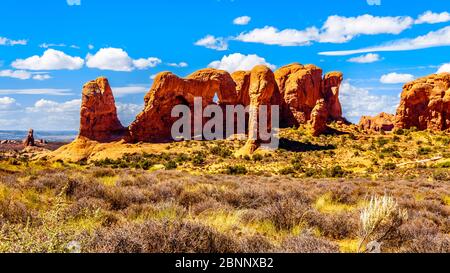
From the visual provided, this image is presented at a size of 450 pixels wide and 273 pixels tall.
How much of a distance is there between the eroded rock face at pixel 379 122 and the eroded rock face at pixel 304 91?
16933 millimetres

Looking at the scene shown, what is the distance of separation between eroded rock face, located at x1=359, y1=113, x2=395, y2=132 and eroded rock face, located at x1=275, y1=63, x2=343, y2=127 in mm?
16933

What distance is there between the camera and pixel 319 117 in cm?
4659

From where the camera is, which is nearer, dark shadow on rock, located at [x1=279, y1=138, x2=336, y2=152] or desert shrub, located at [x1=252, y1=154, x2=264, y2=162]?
desert shrub, located at [x1=252, y1=154, x2=264, y2=162]

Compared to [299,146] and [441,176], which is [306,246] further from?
[299,146]

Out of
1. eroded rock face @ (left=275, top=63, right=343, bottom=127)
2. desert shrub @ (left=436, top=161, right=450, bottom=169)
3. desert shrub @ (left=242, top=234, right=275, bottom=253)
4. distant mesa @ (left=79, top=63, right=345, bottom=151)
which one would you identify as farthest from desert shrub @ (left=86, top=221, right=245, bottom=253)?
eroded rock face @ (left=275, top=63, right=343, bottom=127)

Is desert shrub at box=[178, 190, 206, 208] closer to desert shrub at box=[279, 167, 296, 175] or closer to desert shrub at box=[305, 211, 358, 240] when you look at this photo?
desert shrub at box=[305, 211, 358, 240]

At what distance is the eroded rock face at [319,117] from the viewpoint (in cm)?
4572

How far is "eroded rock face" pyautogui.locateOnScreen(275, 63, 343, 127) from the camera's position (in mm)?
62469

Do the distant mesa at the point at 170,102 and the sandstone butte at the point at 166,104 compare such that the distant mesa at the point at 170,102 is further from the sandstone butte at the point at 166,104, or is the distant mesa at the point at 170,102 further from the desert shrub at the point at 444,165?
the desert shrub at the point at 444,165

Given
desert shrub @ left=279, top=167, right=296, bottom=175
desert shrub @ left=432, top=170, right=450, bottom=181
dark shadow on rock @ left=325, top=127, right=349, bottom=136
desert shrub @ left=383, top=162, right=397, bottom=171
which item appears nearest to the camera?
desert shrub @ left=432, top=170, right=450, bottom=181

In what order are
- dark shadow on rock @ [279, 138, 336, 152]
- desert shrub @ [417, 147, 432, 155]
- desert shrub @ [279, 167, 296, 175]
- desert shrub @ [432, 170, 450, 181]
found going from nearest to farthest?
desert shrub @ [432, 170, 450, 181] < desert shrub @ [279, 167, 296, 175] < desert shrub @ [417, 147, 432, 155] < dark shadow on rock @ [279, 138, 336, 152]

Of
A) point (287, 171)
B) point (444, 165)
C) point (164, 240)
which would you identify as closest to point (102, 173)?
point (164, 240)

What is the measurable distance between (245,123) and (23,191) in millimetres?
52416

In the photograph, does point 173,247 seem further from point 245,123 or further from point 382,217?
point 245,123
